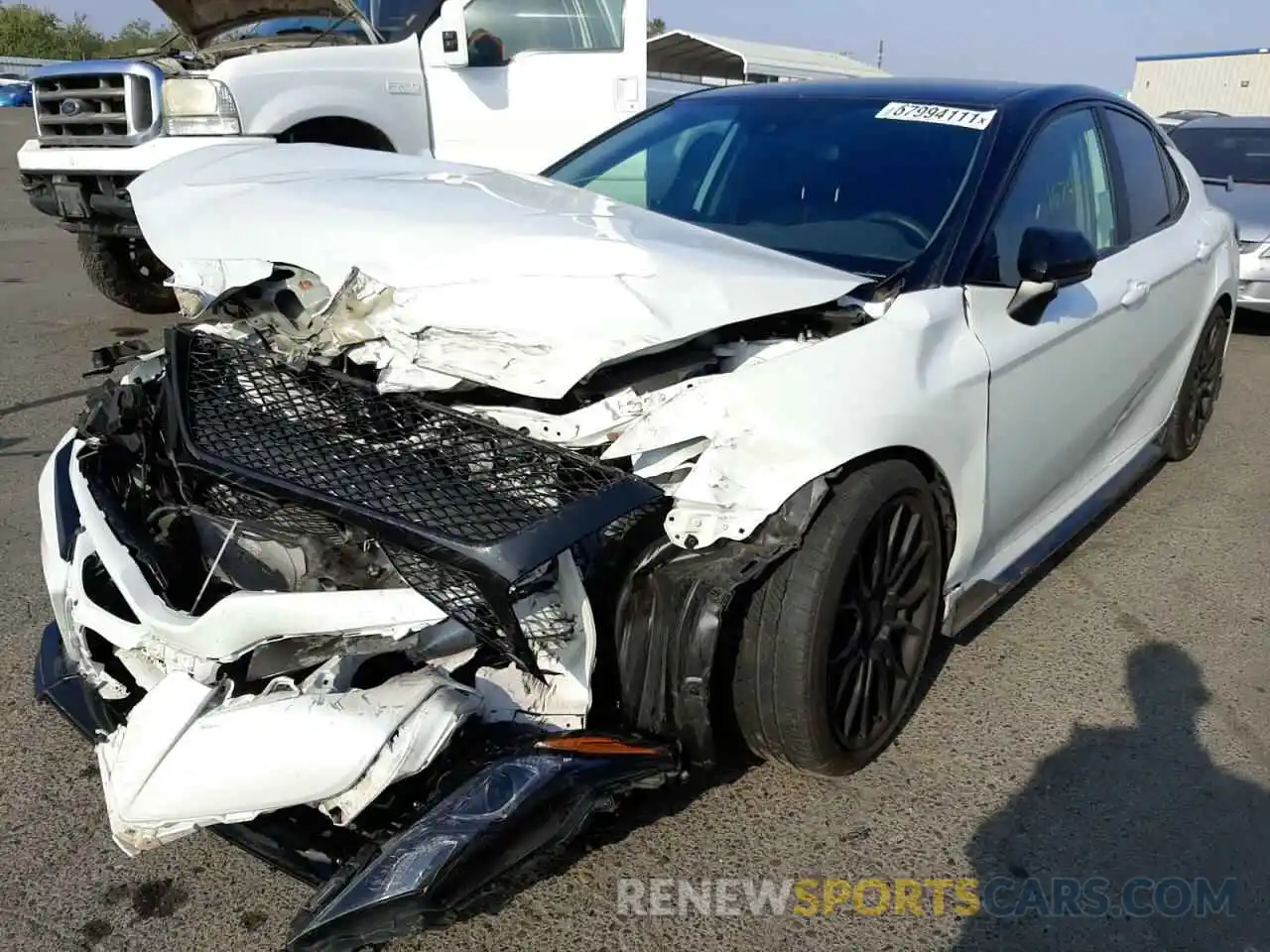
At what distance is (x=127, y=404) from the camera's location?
246cm

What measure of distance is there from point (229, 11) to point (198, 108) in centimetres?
145

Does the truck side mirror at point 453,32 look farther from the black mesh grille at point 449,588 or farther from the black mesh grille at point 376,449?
the black mesh grille at point 449,588

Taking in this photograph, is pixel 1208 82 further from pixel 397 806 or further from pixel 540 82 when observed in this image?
pixel 397 806

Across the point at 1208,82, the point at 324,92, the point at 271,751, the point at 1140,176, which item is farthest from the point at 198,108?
the point at 1208,82

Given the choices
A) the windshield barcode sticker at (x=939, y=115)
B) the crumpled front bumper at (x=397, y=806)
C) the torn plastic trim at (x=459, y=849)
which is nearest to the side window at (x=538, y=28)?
the windshield barcode sticker at (x=939, y=115)

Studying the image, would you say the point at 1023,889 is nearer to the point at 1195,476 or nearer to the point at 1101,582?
the point at 1101,582

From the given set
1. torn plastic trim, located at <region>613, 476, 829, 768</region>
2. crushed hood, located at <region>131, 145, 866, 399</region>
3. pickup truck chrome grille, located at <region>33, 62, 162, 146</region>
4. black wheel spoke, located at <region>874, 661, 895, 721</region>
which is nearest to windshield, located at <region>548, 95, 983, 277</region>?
crushed hood, located at <region>131, 145, 866, 399</region>

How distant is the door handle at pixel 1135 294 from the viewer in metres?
3.29

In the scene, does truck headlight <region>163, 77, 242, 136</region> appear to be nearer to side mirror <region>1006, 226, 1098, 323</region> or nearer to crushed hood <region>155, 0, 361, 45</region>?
crushed hood <region>155, 0, 361, 45</region>

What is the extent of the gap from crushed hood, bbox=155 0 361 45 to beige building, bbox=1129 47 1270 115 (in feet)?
102

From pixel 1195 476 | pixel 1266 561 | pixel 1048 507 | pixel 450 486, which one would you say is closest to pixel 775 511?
pixel 450 486

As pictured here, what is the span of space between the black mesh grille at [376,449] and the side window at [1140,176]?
102 inches

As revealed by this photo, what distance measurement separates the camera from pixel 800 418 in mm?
2074

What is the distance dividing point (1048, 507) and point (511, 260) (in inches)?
76.2
